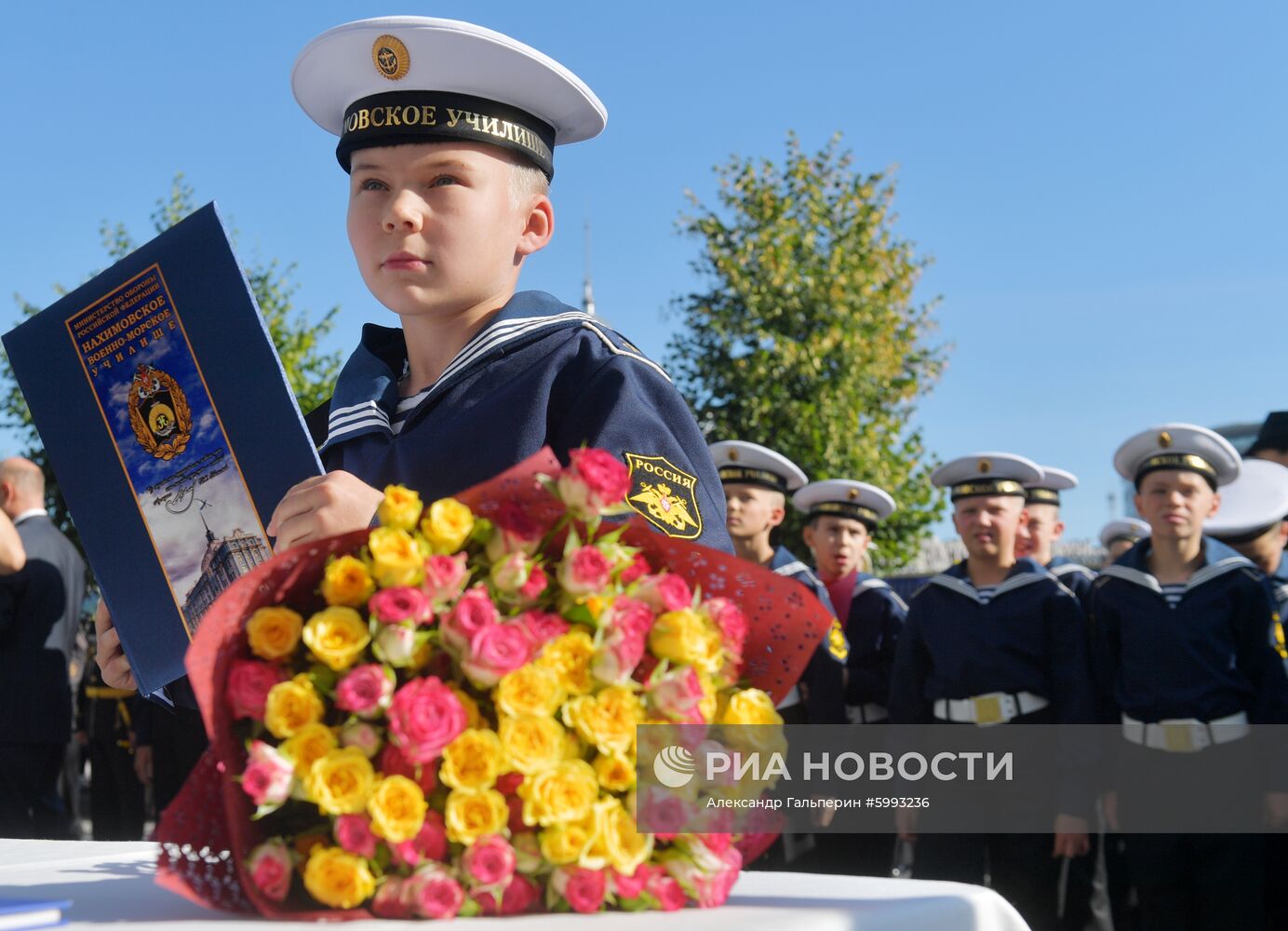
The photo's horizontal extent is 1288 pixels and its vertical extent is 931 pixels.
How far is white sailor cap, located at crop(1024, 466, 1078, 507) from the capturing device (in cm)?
821

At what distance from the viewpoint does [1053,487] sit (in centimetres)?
834

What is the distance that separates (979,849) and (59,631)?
453 cm

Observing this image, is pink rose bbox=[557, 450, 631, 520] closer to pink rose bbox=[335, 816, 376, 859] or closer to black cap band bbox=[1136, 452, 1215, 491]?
pink rose bbox=[335, 816, 376, 859]

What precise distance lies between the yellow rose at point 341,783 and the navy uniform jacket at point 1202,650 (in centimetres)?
495

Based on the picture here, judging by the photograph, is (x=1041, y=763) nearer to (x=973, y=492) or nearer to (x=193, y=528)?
(x=973, y=492)

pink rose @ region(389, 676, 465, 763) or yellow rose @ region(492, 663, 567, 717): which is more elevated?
yellow rose @ region(492, 663, 567, 717)

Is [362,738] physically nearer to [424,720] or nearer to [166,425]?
[424,720]

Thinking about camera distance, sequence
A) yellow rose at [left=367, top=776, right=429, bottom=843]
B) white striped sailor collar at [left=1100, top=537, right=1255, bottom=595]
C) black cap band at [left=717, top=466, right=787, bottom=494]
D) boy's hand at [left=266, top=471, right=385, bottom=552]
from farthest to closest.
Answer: black cap band at [left=717, top=466, right=787, bottom=494], white striped sailor collar at [left=1100, top=537, right=1255, bottom=595], boy's hand at [left=266, top=471, right=385, bottom=552], yellow rose at [left=367, top=776, right=429, bottom=843]

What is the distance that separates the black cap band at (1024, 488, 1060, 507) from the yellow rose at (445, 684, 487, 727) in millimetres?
7245

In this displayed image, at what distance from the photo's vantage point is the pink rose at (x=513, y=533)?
50.7 inches

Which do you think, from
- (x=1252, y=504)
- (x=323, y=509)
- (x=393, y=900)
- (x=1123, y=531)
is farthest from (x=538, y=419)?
(x=1123, y=531)

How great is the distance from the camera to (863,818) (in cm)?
601

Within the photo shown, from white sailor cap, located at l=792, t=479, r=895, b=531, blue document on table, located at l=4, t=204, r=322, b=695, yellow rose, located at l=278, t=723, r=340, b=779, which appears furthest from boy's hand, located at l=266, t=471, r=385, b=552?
white sailor cap, located at l=792, t=479, r=895, b=531

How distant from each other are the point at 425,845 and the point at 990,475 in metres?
5.80
